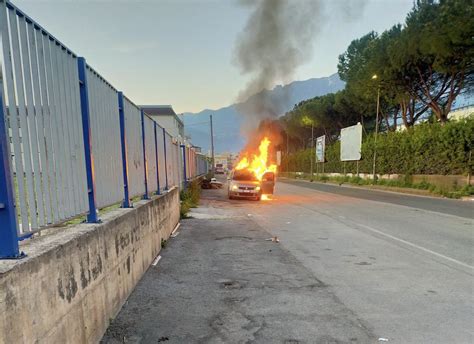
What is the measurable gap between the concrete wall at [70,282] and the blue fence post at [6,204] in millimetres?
108

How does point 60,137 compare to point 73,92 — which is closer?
point 60,137

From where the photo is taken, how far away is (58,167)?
2877 millimetres

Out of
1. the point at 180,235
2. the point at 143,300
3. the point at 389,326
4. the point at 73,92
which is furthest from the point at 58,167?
the point at 180,235

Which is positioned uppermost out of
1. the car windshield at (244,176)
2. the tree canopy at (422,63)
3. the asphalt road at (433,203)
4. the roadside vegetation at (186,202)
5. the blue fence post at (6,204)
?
the tree canopy at (422,63)

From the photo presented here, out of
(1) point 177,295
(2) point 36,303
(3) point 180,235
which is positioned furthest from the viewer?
(3) point 180,235

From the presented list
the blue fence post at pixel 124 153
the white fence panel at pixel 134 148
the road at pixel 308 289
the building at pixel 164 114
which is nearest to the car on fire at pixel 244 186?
the road at pixel 308 289

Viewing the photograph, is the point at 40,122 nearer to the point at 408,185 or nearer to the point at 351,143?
the point at 408,185

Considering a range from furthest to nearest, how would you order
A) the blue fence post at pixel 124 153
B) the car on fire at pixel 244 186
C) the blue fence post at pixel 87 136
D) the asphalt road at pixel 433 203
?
1. the car on fire at pixel 244 186
2. the asphalt road at pixel 433 203
3. the blue fence post at pixel 124 153
4. the blue fence post at pixel 87 136

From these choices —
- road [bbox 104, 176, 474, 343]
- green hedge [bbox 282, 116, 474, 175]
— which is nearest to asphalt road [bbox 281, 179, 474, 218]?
green hedge [bbox 282, 116, 474, 175]

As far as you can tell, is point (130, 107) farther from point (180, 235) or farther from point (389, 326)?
point (389, 326)

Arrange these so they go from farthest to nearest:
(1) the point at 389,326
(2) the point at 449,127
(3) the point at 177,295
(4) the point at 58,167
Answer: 1. (2) the point at 449,127
2. (3) the point at 177,295
3. (1) the point at 389,326
4. (4) the point at 58,167

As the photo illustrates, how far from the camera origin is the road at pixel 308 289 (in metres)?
3.43

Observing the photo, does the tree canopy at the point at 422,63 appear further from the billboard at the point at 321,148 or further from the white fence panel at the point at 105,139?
the white fence panel at the point at 105,139

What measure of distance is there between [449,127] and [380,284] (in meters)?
20.4
